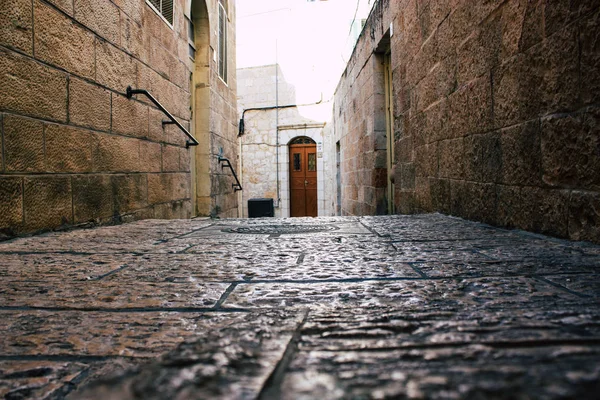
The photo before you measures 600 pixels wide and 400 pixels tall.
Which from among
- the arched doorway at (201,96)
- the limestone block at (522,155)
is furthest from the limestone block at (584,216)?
the arched doorway at (201,96)

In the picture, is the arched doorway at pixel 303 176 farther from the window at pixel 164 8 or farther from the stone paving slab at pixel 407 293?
the stone paving slab at pixel 407 293

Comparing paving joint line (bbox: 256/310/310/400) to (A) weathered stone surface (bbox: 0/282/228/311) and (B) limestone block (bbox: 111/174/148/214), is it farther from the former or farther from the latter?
(B) limestone block (bbox: 111/174/148/214)

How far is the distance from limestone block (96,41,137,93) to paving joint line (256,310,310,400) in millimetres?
3064

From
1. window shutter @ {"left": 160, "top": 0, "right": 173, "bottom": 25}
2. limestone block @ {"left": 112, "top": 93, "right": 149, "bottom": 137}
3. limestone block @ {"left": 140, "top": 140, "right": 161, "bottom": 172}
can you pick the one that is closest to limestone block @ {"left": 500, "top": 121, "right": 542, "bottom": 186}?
limestone block @ {"left": 112, "top": 93, "right": 149, "bottom": 137}

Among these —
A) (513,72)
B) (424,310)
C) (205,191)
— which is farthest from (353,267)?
(205,191)

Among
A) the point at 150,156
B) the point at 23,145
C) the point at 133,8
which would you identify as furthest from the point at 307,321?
the point at 133,8

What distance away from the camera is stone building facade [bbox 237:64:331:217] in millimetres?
14000

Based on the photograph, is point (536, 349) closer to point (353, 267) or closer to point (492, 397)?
point (492, 397)

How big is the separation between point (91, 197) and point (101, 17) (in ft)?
4.44

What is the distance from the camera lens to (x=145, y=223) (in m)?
3.38

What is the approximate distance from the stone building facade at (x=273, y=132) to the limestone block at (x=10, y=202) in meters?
11.5

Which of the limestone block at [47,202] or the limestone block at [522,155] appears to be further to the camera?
the limestone block at [47,202]

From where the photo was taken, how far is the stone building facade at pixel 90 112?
2326 millimetres

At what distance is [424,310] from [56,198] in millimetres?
2495
